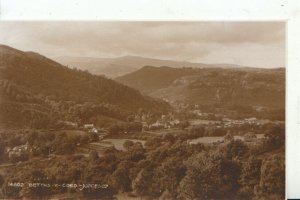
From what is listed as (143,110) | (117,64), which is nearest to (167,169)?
(143,110)

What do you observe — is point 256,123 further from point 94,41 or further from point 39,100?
point 39,100

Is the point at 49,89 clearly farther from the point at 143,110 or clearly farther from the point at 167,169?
the point at 167,169

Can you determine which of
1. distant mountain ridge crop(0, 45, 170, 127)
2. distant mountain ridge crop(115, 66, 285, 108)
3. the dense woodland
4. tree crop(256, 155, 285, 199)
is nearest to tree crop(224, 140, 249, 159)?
the dense woodland

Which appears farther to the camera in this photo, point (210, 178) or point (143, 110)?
point (143, 110)

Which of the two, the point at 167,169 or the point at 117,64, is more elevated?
the point at 117,64

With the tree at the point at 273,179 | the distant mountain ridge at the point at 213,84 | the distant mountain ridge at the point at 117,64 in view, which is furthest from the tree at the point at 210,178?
the distant mountain ridge at the point at 117,64

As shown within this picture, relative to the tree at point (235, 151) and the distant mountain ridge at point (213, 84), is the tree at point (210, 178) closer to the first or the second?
the tree at point (235, 151)

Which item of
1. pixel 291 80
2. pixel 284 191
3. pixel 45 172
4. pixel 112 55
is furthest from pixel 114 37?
pixel 284 191
